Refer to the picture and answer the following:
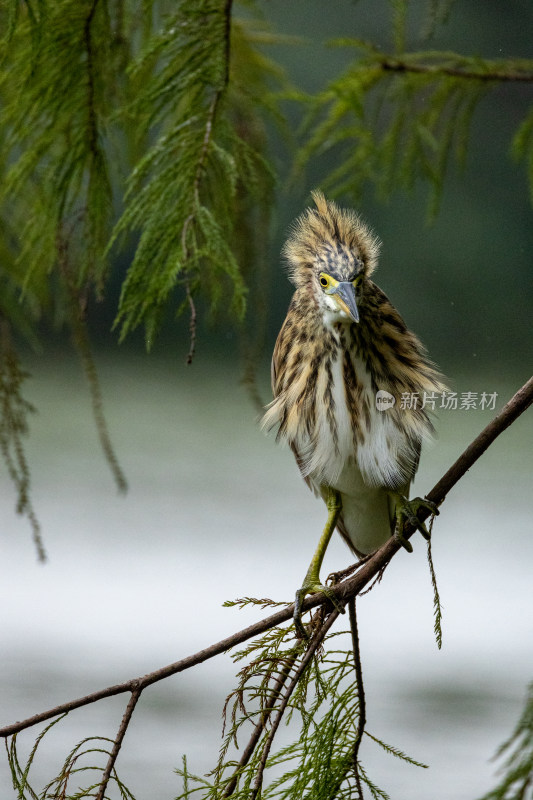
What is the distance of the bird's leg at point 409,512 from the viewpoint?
3.04 ft

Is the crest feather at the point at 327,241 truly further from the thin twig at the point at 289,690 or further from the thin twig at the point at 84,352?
the thin twig at the point at 289,690

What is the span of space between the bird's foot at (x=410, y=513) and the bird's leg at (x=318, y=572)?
89 millimetres

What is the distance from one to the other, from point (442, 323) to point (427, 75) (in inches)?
187

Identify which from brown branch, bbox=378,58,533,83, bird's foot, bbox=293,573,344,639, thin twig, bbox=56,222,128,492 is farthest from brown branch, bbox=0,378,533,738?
brown branch, bbox=378,58,533,83

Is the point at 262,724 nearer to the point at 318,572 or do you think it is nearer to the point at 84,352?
the point at 318,572

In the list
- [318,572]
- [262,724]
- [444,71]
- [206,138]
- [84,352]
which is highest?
[444,71]

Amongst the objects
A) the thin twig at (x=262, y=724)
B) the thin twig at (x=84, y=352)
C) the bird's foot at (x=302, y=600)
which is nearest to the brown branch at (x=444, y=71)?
the thin twig at (x=84, y=352)

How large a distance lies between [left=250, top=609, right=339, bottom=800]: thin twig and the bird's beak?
0.30 m

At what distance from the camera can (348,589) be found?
2.98ft

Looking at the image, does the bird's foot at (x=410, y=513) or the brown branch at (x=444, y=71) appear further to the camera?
the brown branch at (x=444, y=71)

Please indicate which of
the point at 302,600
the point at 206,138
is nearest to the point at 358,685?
the point at 302,600

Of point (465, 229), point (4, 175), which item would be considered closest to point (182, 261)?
point (4, 175)

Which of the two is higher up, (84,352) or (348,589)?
(84,352)

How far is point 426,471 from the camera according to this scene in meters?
5.50
